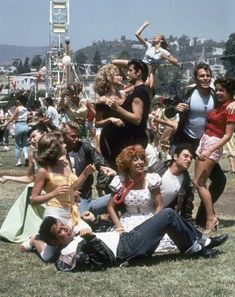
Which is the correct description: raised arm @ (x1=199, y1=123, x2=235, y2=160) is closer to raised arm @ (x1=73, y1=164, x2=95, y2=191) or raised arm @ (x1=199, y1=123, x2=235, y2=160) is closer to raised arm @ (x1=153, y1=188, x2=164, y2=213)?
raised arm @ (x1=153, y1=188, x2=164, y2=213)

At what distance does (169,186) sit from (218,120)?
2.98ft

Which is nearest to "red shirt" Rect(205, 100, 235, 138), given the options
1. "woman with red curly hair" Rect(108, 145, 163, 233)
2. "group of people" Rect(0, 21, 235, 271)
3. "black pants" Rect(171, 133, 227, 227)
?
"group of people" Rect(0, 21, 235, 271)

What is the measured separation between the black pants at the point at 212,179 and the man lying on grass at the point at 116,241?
5.33ft

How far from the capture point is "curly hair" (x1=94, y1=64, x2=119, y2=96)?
7.06 meters

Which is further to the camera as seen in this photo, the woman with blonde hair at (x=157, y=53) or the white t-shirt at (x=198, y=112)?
the woman with blonde hair at (x=157, y=53)

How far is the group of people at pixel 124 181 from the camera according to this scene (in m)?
5.55

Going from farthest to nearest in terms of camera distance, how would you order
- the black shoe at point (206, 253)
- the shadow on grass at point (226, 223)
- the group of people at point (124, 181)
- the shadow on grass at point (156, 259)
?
the shadow on grass at point (226, 223) < the black shoe at point (206, 253) < the shadow on grass at point (156, 259) < the group of people at point (124, 181)

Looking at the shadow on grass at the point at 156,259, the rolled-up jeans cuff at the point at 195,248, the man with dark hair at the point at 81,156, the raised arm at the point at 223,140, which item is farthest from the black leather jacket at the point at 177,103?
the rolled-up jeans cuff at the point at 195,248

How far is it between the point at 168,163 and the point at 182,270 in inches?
66.1

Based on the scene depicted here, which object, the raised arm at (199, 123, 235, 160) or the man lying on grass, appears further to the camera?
the raised arm at (199, 123, 235, 160)

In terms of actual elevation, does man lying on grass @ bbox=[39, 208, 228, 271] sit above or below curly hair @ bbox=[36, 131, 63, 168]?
below

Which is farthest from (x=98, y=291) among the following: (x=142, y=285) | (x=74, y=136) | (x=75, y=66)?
(x=75, y=66)

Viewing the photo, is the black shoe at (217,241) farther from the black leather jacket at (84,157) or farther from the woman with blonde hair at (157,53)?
the woman with blonde hair at (157,53)

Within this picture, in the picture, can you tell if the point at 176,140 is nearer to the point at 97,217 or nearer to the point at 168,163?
the point at 168,163
